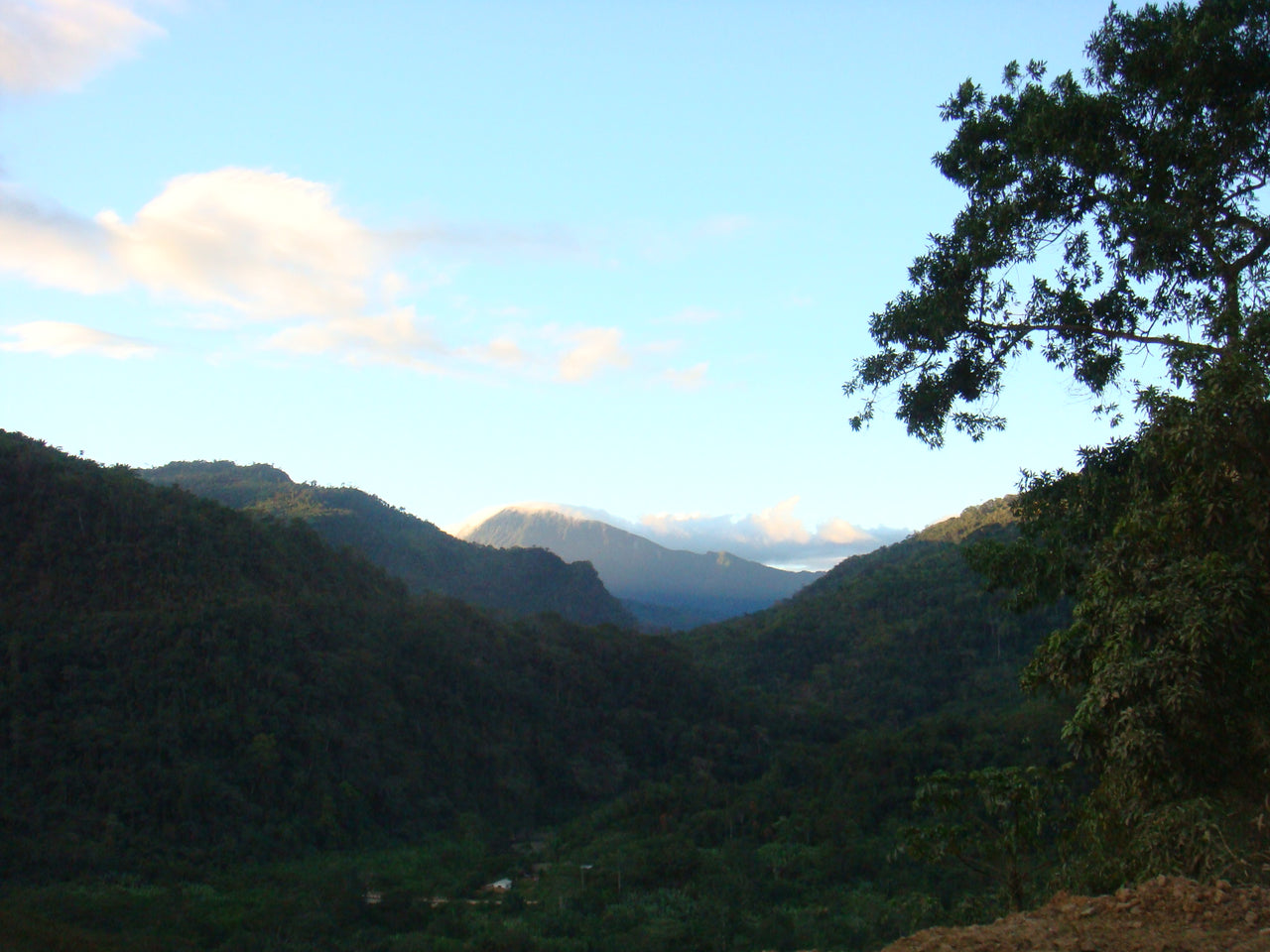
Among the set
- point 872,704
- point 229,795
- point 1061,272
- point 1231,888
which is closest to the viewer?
point 1231,888

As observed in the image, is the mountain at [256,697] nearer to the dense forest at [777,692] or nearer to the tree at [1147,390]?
the dense forest at [777,692]

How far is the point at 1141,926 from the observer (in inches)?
179

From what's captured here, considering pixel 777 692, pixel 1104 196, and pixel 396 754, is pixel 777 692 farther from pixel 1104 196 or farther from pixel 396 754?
pixel 1104 196

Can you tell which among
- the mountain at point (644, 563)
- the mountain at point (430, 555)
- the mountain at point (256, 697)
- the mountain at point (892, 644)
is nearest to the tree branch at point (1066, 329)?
the mountain at point (256, 697)

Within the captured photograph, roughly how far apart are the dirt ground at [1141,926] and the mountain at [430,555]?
6705 cm

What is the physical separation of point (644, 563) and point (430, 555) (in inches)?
4324

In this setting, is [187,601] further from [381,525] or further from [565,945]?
[381,525]

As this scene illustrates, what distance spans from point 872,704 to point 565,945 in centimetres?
3230

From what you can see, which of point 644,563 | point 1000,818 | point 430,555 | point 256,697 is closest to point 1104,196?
point 1000,818

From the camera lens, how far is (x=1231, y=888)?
4719 millimetres

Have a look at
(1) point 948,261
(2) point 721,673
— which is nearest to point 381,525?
(2) point 721,673

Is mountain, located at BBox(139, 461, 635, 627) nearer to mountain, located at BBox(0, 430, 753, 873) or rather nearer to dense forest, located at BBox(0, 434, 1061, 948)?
dense forest, located at BBox(0, 434, 1061, 948)

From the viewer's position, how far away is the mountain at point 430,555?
73812 millimetres

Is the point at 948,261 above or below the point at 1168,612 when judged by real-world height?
above
